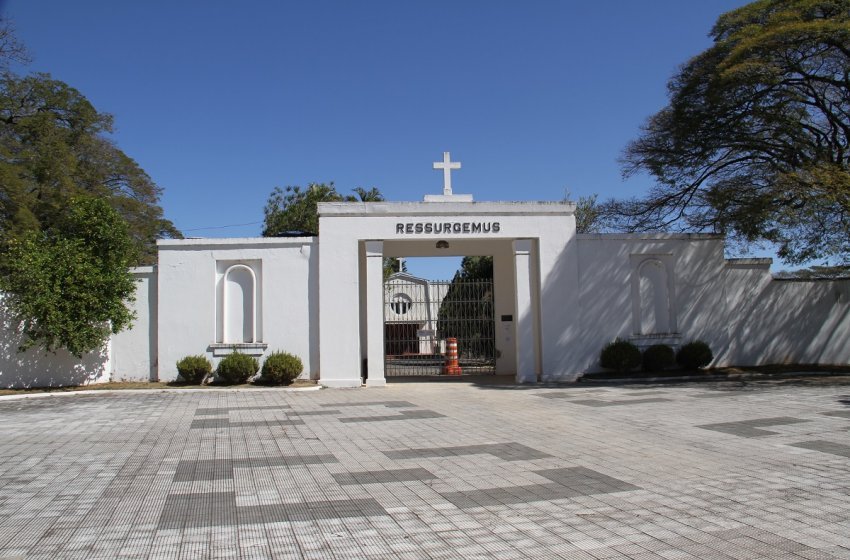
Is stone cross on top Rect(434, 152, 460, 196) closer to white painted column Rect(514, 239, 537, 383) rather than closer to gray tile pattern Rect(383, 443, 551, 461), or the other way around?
white painted column Rect(514, 239, 537, 383)

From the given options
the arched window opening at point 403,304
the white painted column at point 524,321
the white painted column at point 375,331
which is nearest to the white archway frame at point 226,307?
the white painted column at point 375,331

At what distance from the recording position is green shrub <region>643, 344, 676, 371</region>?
18.3 meters

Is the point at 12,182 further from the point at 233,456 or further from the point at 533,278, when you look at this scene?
the point at 233,456

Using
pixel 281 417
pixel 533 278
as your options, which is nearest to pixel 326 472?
pixel 281 417

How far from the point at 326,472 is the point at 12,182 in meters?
23.4

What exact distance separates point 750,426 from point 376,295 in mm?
10263

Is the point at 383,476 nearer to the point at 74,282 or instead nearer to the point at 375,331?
the point at 375,331

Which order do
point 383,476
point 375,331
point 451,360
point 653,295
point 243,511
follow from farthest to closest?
point 451,360
point 653,295
point 375,331
point 383,476
point 243,511

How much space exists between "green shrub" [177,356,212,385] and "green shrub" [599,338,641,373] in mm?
10898

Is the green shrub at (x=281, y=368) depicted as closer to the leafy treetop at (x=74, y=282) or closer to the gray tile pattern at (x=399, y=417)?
the leafy treetop at (x=74, y=282)

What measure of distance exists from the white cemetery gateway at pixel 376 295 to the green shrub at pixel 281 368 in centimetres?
58

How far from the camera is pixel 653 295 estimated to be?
19.2 meters

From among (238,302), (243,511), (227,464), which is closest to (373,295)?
(238,302)

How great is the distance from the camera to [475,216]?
18.3 meters
